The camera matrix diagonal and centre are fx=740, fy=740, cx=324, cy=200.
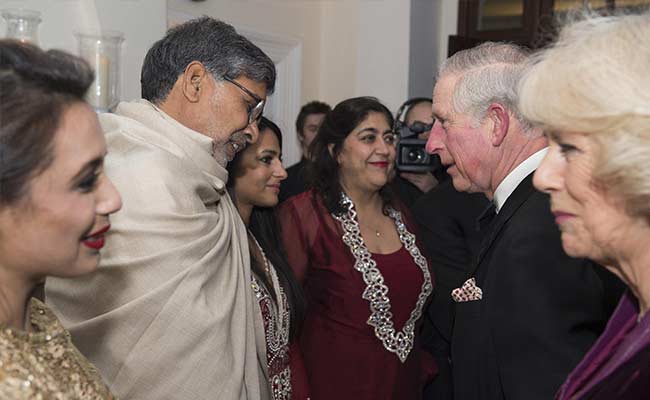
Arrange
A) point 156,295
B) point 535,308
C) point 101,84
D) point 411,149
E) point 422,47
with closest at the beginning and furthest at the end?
point 535,308 < point 156,295 < point 101,84 < point 411,149 < point 422,47

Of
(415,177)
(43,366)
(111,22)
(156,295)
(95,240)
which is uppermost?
(111,22)

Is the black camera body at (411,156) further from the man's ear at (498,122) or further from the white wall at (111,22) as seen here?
the man's ear at (498,122)

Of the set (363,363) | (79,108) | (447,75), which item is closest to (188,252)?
(79,108)

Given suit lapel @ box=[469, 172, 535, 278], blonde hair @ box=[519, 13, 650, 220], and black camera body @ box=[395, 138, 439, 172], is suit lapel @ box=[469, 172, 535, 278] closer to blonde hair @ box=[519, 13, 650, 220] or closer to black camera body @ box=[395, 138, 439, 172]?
blonde hair @ box=[519, 13, 650, 220]

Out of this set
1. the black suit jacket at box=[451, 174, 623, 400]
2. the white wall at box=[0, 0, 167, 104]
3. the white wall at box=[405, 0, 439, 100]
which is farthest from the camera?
the white wall at box=[405, 0, 439, 100]

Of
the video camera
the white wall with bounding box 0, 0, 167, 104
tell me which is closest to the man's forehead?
the white wall with bounding box 0, 0, 167, 104

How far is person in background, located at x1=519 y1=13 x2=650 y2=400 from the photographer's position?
3.38 ft

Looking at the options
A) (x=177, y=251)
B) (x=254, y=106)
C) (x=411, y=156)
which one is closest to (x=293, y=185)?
(x=411, y=156)

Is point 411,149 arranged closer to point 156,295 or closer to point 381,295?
point 381,295

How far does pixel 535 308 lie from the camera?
58.2 inches

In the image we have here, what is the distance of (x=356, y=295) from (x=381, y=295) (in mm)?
92

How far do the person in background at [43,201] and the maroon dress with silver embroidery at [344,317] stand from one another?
1.67 m

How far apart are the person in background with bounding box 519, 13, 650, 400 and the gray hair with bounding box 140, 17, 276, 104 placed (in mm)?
832

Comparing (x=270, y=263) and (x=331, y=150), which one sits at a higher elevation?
(x=331, y=150)
